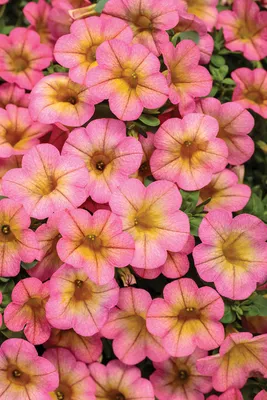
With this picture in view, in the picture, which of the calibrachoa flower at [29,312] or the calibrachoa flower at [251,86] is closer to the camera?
the calibrachoa flower at [29,312]

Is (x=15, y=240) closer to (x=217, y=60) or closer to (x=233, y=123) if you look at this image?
(x=233, y=123)

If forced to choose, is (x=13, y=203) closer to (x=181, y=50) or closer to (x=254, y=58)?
(x=181, y=50)

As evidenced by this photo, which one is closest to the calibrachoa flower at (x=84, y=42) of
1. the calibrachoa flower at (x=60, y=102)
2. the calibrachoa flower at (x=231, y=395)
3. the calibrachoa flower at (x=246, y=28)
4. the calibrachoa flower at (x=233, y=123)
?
the calibrachoa flower at (x=60, y=102)

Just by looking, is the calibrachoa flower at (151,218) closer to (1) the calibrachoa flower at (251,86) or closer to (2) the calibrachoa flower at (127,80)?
(2) the calibrachoa flower at (127,80)

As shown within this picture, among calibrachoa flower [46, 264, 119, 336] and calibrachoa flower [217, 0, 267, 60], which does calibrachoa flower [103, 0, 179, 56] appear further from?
calibrachoa flower [46, 264, 119, 336]

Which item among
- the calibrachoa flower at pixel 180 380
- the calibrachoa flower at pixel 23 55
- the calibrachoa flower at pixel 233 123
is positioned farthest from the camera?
the calibrachoa flower at pixel 23 55

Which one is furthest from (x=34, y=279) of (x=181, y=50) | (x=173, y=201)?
(x=181, y=50)
